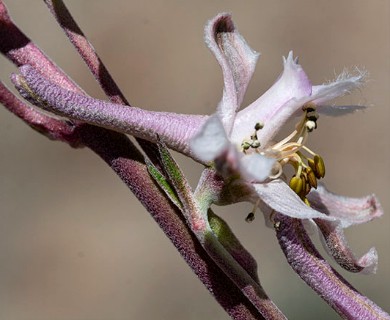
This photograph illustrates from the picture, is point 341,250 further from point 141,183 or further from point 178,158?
point 178,158

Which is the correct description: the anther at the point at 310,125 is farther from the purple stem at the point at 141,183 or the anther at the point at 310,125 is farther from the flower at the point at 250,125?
the purple stem at the point at 141,183

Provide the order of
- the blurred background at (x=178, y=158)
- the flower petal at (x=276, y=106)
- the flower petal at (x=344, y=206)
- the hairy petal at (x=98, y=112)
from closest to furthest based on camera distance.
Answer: the hairy petal at (x=98, y=112), the flower petal at (x=276, y=106), the flower petal at (x=344, y=206), the blurred background at (x=178, y=158)

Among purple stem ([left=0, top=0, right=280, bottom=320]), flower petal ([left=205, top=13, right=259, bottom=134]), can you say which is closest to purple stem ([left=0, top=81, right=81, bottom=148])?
purple stem ([left=0, top=0, right=280, bottom=320])

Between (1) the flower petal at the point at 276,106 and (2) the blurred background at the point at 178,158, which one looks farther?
(2) the blurred background at the point at 178,158

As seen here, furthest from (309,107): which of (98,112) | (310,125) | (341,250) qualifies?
(98,112)

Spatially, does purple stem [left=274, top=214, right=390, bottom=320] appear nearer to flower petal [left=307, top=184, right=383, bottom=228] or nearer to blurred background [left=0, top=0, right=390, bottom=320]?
flower petal [left=307, top=184, right=383, bottom=228]

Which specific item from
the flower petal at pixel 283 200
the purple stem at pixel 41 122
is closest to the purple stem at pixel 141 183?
the purple stem at pixel 41 122

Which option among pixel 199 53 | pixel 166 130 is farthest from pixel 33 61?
pixel 199 53

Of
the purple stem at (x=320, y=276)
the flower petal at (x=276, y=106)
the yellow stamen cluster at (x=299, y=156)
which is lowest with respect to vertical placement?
A: the purple stem at (x=320, y=276)

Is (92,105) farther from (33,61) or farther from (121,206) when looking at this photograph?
(121,206)
